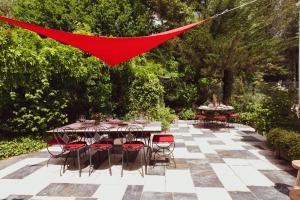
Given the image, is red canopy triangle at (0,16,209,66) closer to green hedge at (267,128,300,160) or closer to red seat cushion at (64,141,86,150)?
red seat cushion at (64,141,86,150)

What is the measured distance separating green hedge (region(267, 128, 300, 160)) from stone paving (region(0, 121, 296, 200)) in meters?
0.39

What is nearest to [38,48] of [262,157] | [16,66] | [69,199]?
[16,66]

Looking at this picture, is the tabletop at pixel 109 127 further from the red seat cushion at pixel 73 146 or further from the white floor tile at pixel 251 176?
the white floor tile at pixel 251 176

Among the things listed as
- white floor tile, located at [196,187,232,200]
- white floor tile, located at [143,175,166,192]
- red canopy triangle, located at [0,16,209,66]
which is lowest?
white floor tile, located at [196,187,232,200]

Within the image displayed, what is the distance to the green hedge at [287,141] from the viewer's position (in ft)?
17.1

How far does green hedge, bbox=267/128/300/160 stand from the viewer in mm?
5219

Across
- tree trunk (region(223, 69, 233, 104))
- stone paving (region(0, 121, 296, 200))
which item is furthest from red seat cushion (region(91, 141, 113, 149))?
tree trunk (region(223, 69, 233, 104))

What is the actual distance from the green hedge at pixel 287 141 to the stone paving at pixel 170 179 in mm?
386

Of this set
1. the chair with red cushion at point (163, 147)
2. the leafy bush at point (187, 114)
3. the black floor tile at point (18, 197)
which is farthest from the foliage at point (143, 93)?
the black floor tile at point (18, 197)

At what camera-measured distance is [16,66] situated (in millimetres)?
6445

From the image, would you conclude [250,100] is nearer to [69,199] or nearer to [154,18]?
[154,18]

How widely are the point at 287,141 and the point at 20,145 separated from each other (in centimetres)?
656

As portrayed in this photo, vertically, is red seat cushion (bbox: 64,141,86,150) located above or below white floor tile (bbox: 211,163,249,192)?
above

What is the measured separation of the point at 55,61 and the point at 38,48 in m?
0.66
